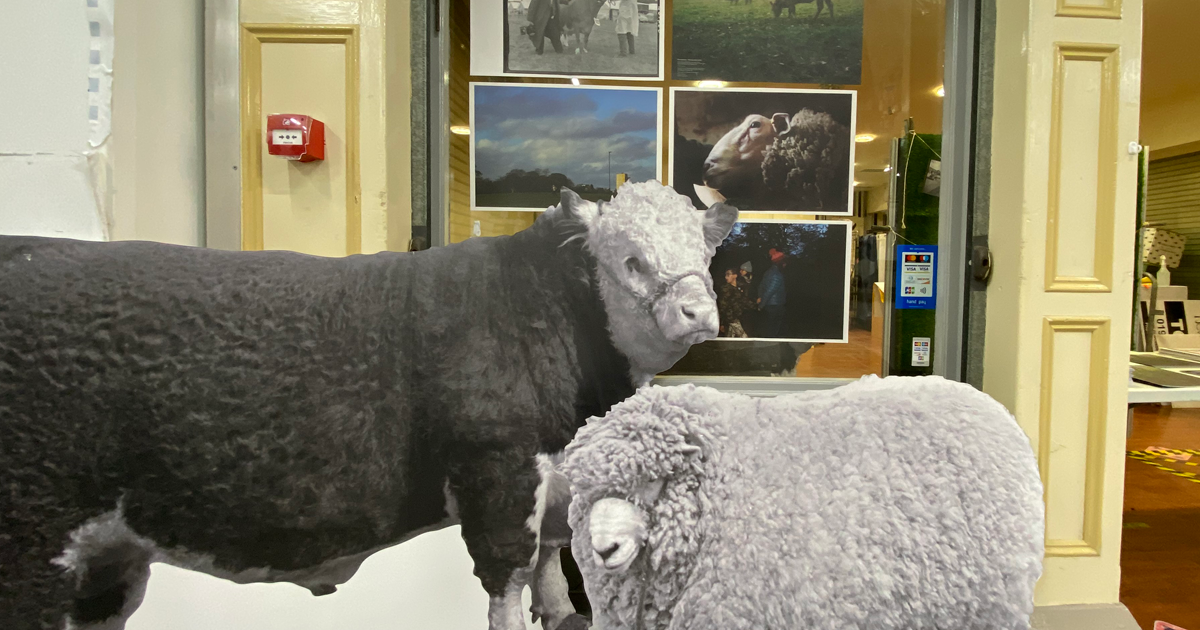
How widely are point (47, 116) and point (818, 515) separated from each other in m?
1.69

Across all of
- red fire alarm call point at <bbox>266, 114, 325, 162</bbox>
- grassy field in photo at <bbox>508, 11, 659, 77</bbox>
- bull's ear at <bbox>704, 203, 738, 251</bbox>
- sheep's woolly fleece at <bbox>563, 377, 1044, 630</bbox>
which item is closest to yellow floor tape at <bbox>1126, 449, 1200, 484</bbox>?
sheep's woolly fleece at <bbox>563, 377, 1044, 630</bbox>

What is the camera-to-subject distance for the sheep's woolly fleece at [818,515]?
0.88m

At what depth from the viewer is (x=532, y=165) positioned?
4.90 ft

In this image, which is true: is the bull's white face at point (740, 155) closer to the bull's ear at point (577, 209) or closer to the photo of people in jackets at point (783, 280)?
the photo of people in jackets at point (783, 280)

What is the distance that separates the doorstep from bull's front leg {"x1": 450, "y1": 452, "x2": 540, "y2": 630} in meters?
1.53

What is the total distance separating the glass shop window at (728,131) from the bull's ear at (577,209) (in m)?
0.30

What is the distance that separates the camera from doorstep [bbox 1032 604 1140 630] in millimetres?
1599

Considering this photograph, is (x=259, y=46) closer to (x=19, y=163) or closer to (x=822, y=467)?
(x=19, y=163)

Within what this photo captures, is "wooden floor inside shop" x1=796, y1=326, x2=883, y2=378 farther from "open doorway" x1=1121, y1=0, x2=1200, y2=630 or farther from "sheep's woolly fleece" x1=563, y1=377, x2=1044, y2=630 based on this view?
"open doorway" x1=1121, y1=0, x2=1200, y2=630

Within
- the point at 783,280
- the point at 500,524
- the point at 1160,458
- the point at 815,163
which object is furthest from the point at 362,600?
the point at 1160,458

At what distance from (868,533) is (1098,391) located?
1.25 m

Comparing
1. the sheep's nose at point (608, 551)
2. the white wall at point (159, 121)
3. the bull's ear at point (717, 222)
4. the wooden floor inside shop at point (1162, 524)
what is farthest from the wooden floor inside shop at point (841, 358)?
the white wall at point (159, 121)

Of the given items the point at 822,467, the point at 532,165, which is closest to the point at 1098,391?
the point at 822,467

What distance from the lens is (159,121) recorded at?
125cm
